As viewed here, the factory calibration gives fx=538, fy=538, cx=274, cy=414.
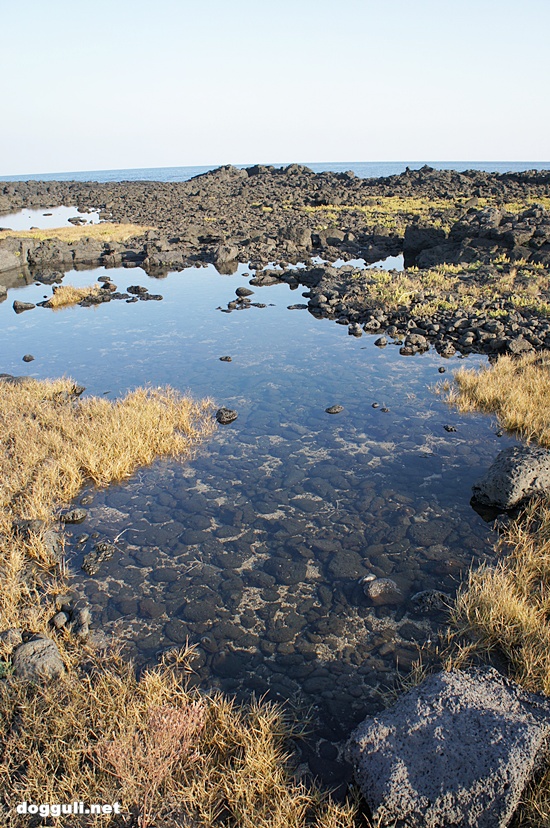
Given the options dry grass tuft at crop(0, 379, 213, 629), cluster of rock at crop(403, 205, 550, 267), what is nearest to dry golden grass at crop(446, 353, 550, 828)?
dry grass tuft at crop(0, 379, 213, 629)

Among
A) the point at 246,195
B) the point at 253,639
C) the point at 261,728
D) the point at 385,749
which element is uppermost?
the point at 246,195

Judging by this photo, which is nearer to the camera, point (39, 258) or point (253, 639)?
point (253, 639)

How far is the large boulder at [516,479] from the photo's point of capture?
8.79m

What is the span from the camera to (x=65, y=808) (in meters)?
4.32

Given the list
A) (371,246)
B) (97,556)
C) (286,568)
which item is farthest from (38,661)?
(371,246)

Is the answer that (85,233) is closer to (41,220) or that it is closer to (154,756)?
(41,220)

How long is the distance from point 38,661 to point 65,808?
1.80 m

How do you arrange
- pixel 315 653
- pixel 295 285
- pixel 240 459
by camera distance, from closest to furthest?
1. pixel 315 653
2. pixel 240 459
3. pixel 295 285

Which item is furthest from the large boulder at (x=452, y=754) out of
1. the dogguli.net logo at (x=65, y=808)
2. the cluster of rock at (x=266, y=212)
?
the cluster of rock at (x=266, y=212)

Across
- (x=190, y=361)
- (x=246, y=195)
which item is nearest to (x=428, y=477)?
(x=190, y=361)

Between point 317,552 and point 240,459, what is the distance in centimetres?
334

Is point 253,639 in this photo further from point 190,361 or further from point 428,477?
point 190,361

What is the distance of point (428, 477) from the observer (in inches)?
400

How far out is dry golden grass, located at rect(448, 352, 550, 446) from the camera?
37.6 feet
